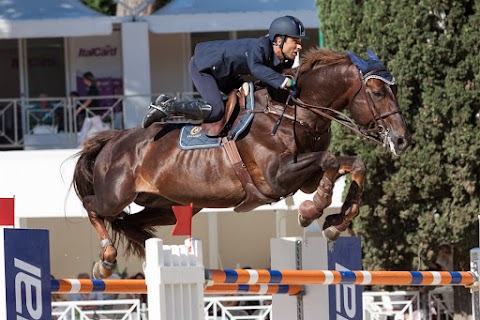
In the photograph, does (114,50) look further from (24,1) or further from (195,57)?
(195,57)

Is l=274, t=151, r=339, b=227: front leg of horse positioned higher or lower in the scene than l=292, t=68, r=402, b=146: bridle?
lower

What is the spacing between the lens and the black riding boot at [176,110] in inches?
300

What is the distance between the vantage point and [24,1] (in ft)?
55.7

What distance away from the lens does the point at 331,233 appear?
6.96 metres

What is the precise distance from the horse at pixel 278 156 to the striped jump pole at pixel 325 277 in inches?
13.5

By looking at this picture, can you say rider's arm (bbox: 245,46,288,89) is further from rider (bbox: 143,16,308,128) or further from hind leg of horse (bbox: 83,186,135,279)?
hind leg of horse (bbox: 83,186,135,279)

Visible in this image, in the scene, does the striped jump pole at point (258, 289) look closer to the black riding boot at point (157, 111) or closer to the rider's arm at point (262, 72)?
the rider's arm at point (262, 72)

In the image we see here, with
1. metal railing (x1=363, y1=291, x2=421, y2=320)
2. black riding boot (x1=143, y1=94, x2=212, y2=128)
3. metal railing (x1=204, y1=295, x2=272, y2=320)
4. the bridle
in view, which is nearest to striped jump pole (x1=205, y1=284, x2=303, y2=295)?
the bridle

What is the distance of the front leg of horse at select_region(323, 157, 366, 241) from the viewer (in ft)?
22.8

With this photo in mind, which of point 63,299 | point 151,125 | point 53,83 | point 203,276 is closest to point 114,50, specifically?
point 53,83

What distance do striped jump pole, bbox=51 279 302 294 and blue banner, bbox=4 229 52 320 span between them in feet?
0.76

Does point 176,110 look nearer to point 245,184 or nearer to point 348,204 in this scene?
point 245,184

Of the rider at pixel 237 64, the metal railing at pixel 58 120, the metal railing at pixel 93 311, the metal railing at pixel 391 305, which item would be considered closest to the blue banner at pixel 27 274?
the rider at pixel 237 64

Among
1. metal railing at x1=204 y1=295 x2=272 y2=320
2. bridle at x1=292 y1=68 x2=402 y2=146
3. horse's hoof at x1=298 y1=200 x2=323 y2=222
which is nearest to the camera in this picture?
horse's hoof at x1=298 y1=200 x2=323 y2=222
